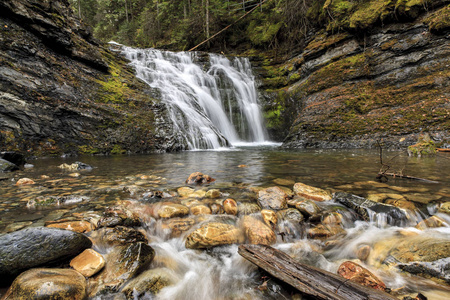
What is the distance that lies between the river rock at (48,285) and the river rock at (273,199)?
1.93 metres

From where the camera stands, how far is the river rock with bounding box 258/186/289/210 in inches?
99.2

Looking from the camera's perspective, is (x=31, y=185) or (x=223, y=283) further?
(x=31, y=185)

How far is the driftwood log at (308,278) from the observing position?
3.79 ft

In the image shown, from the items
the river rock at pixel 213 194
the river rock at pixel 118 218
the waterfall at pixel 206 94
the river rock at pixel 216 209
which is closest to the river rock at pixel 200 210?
the river rock at pixel 216 209

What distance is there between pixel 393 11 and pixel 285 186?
1024cm

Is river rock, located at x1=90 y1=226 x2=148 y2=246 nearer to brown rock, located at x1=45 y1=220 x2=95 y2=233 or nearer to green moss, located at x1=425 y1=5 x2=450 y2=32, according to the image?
brown rock, located at x1=45 y1=220 x2=95 y2=233

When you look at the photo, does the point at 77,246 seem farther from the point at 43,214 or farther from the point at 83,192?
the point at 83,192

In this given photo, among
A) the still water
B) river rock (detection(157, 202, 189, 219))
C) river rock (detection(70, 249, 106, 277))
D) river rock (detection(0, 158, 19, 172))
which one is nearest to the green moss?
the still water

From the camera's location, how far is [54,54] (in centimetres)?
787

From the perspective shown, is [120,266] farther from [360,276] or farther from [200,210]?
[360,276]

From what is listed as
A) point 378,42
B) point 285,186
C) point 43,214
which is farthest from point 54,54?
point 378,42

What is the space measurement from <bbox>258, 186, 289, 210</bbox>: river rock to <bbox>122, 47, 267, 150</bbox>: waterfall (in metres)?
6.80

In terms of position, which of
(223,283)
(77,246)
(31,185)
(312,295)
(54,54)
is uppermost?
(54,54)

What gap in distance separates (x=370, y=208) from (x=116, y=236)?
272 cm
